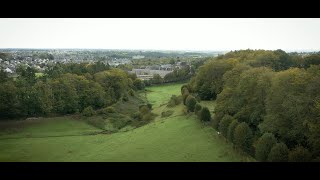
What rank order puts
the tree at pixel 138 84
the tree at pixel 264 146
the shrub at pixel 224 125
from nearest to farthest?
1. the tree at pixel 264 146
2. the shrub at pixel 224 125
3. the tree at pixel 138 84

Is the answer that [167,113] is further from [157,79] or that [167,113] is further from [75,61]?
[75,61]

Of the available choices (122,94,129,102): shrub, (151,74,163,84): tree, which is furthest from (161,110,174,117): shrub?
(151,74,163,84): tree

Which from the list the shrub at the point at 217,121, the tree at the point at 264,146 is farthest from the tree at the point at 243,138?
the shrub at the point at 217,121

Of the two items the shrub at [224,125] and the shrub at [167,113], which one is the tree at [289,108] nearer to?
the shrub at [224,125]

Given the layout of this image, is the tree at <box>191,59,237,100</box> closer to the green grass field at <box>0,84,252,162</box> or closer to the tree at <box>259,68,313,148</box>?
the green grass field at <box>0,84,252,162</box>

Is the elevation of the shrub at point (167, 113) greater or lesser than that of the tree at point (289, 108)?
lesser

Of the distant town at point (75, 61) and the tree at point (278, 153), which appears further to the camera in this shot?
the distant town at point (75, 61)

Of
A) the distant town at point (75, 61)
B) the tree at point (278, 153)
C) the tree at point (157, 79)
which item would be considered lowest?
the tree at point (157, 79)
